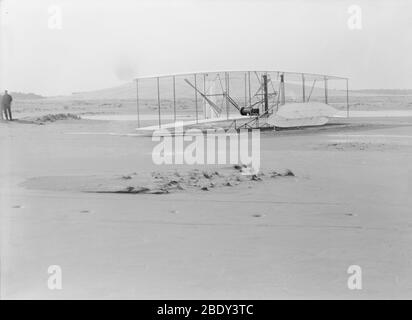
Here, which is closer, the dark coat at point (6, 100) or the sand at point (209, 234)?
the sand at point (209, 234)

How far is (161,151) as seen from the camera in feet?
46.7

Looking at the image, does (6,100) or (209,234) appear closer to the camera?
(209,234)

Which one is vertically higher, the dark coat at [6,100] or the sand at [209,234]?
the dark coat at [6,100]

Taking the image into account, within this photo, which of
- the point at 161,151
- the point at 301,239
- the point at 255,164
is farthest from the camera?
the point at 161,151

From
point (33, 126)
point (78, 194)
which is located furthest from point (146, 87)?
point (78, 194)

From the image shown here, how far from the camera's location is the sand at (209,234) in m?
4.88

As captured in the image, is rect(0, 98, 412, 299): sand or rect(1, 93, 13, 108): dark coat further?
rect(1, 93, 13, 108): dark coat

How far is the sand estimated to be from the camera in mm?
4883

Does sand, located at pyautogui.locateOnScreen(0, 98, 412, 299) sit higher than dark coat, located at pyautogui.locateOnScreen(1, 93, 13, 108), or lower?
lower

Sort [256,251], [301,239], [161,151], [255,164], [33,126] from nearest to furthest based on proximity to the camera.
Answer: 1. [256,251]
2. [301,239]
3. [255,164]
4. [161,151]
5. [33,126]

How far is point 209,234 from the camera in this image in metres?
6.39

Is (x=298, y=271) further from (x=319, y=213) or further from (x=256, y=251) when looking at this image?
(x=319, y=213)

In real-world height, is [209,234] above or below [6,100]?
below
